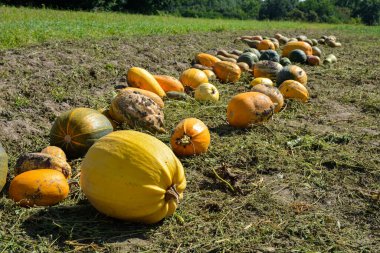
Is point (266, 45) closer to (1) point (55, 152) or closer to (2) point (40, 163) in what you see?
(1) point (55, 152)

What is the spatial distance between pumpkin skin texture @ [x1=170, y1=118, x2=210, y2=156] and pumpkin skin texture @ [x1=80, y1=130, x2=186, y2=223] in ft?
4.45

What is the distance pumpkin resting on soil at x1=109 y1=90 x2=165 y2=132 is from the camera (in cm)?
538

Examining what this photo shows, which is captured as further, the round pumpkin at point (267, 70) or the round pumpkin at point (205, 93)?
the round pumpkin at point (267, 70)

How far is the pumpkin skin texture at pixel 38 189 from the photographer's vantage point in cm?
359

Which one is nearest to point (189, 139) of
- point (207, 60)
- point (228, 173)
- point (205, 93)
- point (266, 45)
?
point (228, 173)

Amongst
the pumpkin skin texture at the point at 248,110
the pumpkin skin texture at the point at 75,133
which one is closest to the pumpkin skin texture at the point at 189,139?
the pumpkin skin texture at the point at 75,133

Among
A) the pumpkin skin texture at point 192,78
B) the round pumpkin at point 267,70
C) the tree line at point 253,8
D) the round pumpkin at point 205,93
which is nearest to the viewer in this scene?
the round pumpkin at point 205,93

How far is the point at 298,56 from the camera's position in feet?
40.2

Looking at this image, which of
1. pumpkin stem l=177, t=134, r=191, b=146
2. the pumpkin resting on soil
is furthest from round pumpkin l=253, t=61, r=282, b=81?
pumpkin stem l=177, t=134, r=191, b=146

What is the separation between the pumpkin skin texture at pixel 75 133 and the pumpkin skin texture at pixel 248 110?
6.51 feet

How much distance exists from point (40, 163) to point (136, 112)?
5.46ft

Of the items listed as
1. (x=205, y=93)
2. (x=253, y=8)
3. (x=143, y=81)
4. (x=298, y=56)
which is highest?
(x=143, y=81)

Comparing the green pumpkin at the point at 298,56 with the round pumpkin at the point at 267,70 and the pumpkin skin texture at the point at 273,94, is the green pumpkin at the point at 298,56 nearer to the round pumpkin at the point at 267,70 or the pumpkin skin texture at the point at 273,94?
the round pumpkin at the point at 267,70

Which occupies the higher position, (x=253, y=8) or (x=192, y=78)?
(x=192, y=78)
